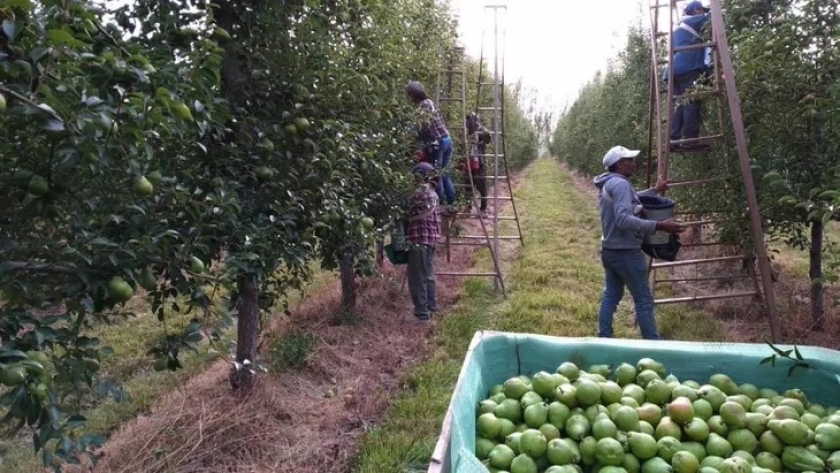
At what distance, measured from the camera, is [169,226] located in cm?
211

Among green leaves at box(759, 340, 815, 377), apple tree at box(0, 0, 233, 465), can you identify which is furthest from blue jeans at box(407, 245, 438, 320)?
apple tree at box(0, 0, 233, 465)

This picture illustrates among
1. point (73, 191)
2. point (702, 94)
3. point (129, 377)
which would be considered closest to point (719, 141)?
point (702, 94)

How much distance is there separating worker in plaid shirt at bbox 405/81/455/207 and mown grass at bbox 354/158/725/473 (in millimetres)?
1625

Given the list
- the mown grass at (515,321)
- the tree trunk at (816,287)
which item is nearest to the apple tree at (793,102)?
the tree trunk at (816,287)

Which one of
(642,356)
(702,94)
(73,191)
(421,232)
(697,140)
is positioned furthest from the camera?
(421,232)

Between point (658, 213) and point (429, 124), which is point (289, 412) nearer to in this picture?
point (658, 213)

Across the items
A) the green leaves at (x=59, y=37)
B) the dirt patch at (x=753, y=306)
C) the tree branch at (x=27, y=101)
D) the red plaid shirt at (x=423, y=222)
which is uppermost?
the green leaves at (x=59, y=37)

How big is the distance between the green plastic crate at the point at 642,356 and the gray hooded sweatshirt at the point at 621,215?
4.97 feet

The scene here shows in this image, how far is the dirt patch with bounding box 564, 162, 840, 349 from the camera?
15.0 ft

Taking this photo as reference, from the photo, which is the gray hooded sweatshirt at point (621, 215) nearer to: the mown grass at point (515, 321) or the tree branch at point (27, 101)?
the mown grass at point (515, 321)

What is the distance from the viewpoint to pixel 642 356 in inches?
102

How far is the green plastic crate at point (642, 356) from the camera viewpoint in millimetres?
2301

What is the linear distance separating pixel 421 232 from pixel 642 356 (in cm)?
329

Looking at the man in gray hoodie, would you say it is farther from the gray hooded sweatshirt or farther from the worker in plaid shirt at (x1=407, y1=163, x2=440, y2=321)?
the worker in plaid shirt at (x1=407, y1=163, x2=440, y2=321)
